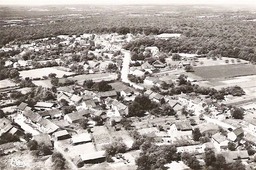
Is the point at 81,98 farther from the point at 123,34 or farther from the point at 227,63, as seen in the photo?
the point at 123,34

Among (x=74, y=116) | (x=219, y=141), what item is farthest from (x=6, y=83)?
(x=219, y=141)

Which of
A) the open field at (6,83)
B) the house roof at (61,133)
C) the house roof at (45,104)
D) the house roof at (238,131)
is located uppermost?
the house roof at (238,131)

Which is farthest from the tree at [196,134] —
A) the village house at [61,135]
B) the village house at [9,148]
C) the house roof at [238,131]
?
the village house at [9,148]

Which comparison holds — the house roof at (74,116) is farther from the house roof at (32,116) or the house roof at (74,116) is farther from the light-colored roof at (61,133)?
the light-colored roof at (61,133)

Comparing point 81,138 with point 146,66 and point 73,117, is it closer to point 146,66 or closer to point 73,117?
point 73,117

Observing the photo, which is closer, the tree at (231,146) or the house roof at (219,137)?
the tree at (231,146)

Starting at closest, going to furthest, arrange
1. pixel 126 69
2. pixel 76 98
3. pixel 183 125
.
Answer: pixel 183 125 → pixel 76 98 → pixel 126 69
